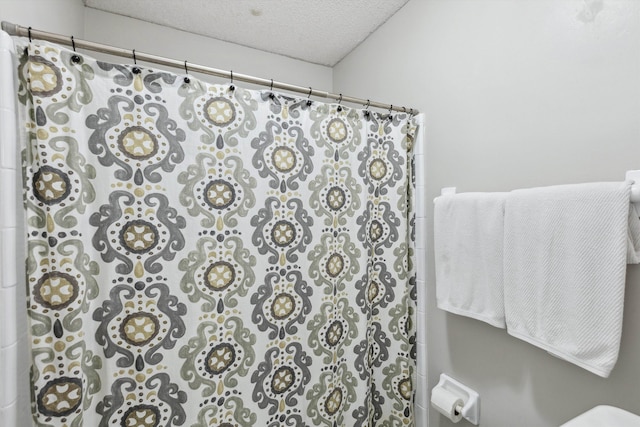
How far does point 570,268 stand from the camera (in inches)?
28.5

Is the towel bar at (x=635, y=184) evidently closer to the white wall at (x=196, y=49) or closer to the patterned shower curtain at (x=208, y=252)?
the patterned shower curtain at (x=208, y=252)

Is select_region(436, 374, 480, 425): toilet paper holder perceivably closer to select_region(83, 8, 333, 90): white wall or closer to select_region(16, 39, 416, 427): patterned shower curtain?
select_region(16, 39, 416, 427): patterned shower curtain

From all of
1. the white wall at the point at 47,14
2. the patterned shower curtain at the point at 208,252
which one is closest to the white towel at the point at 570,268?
the patterned shower curtain at the point at 208,252

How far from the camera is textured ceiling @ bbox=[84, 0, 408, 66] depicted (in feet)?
4.59

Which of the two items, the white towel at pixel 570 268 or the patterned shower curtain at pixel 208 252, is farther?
the patterned shower curtain at pixel 208 252

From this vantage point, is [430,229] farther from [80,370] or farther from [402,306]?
[80,370]

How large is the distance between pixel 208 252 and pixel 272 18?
1287 mm

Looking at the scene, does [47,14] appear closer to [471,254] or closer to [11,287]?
[11,287]

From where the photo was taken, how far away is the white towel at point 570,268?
0.64 meters

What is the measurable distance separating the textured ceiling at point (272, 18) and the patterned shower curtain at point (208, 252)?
0.63 m

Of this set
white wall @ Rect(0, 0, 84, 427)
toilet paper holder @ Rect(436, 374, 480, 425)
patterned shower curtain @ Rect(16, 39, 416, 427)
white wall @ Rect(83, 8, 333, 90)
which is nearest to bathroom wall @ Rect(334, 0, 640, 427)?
toilet paper holder @ Rect(436, 374, 480, 425)

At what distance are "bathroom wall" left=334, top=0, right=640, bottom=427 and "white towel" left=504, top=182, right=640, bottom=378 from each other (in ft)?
0.34

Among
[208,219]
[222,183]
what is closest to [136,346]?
[208,219]

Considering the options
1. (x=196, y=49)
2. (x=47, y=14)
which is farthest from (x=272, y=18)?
(x=47, y=14)
